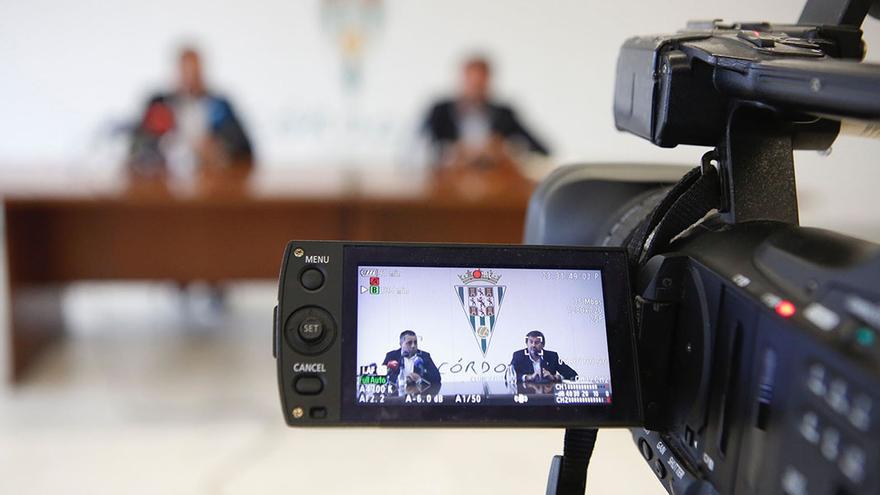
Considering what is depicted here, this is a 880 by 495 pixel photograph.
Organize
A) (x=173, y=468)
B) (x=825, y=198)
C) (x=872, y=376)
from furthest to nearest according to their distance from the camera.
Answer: (x=825, y=198) → (x=173, y=468) → (x=872, y=376)

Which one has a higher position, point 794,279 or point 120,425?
point 794,279

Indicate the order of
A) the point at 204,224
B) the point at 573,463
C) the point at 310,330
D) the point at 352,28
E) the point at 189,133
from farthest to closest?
the point at 352,28 < the point at 189,133 < the point at 204,224 < the point at 573,463 < the point at 310,330

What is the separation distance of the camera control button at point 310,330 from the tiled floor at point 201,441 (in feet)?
2.88

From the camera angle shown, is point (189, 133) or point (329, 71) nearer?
point (189, 133)

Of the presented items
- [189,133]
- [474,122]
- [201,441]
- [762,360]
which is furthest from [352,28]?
[762,360]

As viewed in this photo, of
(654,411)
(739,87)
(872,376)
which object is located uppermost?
(739,87)

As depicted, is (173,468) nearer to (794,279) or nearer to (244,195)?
(244,195)

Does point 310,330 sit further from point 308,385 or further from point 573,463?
point 573,463

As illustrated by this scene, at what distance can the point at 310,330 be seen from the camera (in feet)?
2.25

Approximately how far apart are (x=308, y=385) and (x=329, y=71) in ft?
14.2

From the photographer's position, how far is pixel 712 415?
2.14ft

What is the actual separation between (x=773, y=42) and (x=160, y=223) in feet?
8.73

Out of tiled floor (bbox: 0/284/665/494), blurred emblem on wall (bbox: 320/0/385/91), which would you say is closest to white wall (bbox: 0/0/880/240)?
blurred emblem on wall (bbox: 320/0/385/91)

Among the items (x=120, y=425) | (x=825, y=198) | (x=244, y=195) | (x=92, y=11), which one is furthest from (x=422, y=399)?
(x=825, y=198)
